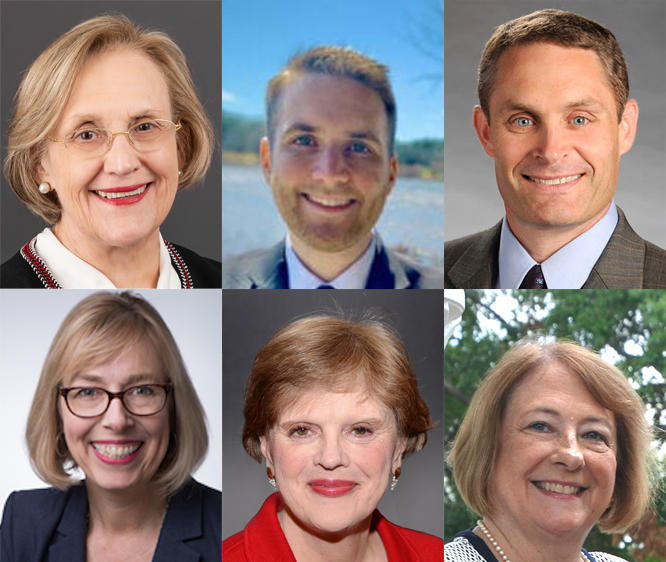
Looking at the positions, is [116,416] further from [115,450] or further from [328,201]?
[328,201]

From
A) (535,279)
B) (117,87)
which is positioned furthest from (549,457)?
(117,87)

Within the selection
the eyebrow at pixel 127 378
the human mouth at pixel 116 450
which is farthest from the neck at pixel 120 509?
the eyebrow at pixel 127 378

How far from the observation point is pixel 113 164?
3572mm

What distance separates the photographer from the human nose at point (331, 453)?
3.50 m

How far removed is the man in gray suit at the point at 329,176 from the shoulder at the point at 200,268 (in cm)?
3

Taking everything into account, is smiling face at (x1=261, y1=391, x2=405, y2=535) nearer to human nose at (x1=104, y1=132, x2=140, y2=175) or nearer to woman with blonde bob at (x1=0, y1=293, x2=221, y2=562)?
woman with blonde bob at (x1=0, y1=293, x2=221, y2=562)

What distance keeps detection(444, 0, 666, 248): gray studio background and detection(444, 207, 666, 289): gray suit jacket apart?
44mm

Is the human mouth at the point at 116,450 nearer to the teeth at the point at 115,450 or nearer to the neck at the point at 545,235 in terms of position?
the teeth at the point at 115,450

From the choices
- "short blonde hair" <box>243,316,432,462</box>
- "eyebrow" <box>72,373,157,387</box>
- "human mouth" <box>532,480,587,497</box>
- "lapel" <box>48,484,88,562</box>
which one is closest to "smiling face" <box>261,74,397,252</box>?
"short blonde hair" <box>243,316,432,462</box>

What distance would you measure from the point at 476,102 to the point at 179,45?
121cm

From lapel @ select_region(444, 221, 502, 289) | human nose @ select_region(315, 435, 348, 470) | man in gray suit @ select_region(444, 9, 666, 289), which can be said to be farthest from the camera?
lapel @ select_region(444, 221, 502, 289)

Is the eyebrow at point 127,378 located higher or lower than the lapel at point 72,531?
higher

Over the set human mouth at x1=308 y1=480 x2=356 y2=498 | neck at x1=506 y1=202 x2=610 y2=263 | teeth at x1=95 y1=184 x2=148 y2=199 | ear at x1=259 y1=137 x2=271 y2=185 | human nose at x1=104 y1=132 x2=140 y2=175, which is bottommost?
human mouth at x1=308 y1=480 x2=356 y2=498

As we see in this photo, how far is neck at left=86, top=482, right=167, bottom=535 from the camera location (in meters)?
3.64
